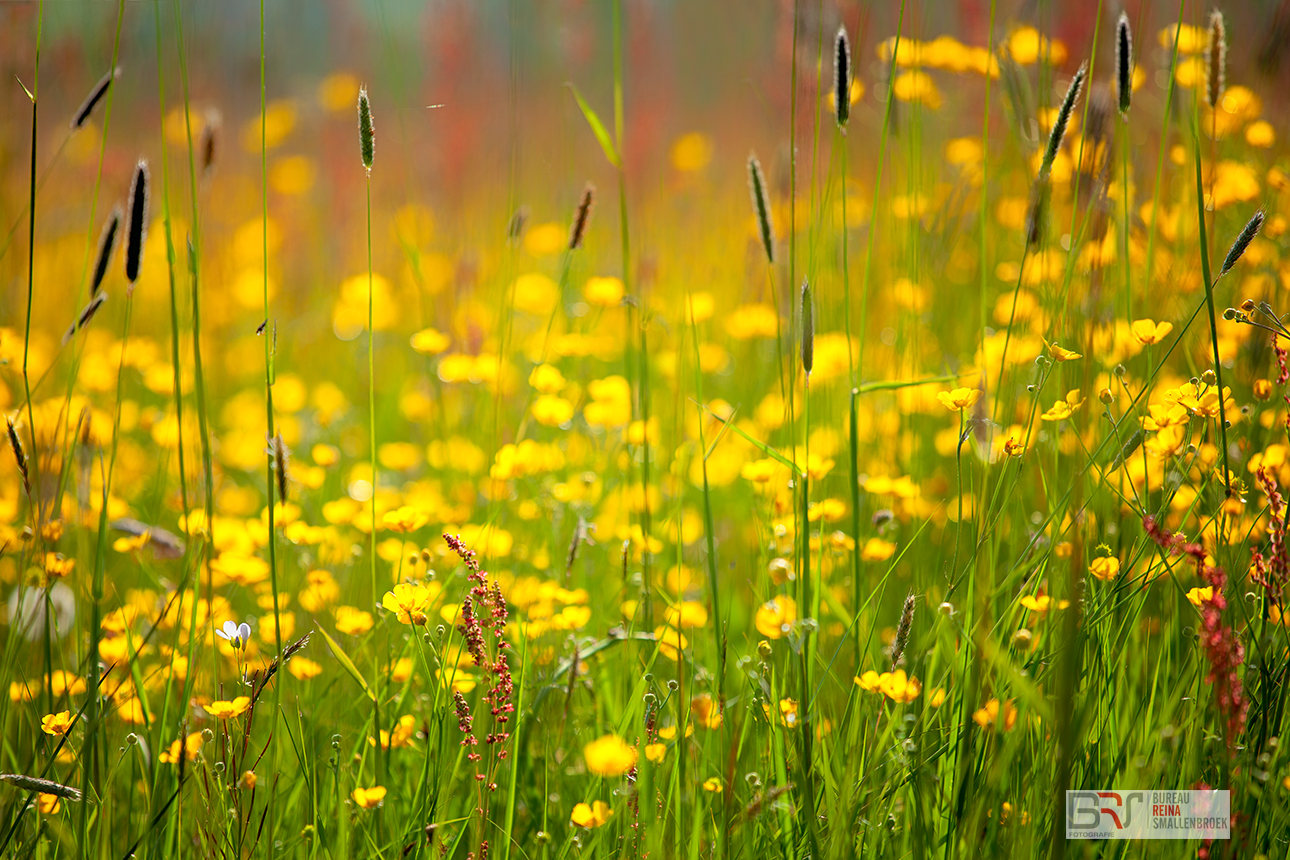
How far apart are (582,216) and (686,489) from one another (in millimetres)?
804

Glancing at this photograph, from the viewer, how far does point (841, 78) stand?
44.3 inches

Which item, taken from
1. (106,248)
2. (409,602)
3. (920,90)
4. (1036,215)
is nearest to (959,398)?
(1036,215)

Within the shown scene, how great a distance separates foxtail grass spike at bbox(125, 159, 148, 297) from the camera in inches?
41.1

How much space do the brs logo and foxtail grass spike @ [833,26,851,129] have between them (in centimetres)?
83

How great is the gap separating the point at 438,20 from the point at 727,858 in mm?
2899

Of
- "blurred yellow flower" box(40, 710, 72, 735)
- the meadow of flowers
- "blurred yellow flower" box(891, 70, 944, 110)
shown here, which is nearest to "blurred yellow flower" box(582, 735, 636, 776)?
the meadow of flowers

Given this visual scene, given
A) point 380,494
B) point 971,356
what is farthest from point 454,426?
point 971,356

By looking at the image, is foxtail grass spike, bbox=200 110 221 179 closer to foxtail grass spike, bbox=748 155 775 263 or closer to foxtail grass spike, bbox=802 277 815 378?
foxtail grass spike, bbox=748 155 775 263

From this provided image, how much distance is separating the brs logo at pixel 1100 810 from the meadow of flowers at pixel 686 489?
1.4 inches

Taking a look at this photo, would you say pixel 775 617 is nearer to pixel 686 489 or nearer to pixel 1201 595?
pixel 1201 595

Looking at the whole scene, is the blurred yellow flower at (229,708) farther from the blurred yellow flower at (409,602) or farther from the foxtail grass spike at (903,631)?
the foxtail grass spike at (903,631)

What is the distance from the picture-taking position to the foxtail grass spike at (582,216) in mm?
1387

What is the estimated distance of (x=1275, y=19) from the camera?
4.57 feet

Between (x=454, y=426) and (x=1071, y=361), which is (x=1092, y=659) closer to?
(x=1071, y=361)
